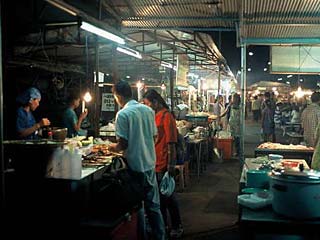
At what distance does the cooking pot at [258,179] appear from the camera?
192 inches

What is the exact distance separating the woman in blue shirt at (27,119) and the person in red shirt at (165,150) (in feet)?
6.63

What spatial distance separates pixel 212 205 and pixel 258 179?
3.96 m

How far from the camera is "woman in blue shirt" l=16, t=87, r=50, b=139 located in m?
7.26

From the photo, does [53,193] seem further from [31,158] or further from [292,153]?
[292,153]

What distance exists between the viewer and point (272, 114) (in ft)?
55.6

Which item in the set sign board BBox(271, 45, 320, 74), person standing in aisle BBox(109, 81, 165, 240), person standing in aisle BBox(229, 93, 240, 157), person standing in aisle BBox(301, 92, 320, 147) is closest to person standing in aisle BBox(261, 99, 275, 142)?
person standing in aisle BBox(229, 93, 240, 157)

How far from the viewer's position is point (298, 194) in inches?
140

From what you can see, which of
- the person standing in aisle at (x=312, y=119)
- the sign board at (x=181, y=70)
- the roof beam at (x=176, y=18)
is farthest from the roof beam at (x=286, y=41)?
the sign board at (x=181, y=70)

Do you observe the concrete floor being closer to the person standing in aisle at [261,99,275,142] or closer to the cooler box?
the cooler box

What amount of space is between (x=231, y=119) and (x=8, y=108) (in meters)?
7.46

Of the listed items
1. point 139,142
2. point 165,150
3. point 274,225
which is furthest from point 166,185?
point 274,225

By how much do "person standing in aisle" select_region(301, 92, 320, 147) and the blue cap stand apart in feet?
13.4

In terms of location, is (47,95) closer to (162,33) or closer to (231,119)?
(162,33)

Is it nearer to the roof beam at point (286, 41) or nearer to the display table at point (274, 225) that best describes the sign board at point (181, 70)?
the roof beam at point (286, 41)
